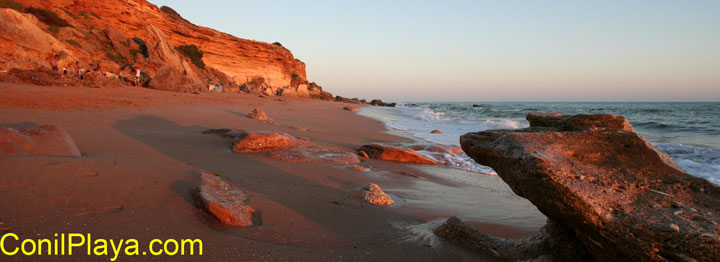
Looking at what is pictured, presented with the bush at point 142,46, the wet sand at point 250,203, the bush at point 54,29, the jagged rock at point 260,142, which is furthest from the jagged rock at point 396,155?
the bush at point 142,46

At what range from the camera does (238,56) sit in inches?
1297

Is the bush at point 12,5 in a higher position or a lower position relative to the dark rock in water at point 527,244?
higher

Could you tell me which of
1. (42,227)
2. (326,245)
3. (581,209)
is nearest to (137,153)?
(42,227)

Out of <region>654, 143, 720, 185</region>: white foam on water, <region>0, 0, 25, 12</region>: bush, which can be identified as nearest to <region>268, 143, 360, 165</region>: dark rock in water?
<region>654, 143, 720, 185</region>: white foam on water

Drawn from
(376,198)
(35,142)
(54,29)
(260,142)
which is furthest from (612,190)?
(54,29)

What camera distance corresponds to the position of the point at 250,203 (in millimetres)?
2666

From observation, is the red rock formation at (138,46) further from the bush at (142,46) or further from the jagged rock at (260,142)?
the jagged rock at (260,142)

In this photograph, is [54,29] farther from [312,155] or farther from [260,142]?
[312,155]

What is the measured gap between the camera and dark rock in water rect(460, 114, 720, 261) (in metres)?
1.42

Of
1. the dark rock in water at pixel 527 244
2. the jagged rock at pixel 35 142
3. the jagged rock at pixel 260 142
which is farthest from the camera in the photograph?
the jagged rock at pixel 260 142

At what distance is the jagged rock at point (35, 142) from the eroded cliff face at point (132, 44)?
11837 mm

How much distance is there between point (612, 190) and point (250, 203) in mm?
2272

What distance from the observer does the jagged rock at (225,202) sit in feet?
7.35

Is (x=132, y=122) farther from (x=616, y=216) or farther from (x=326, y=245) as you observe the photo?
(x=616, y=216)
